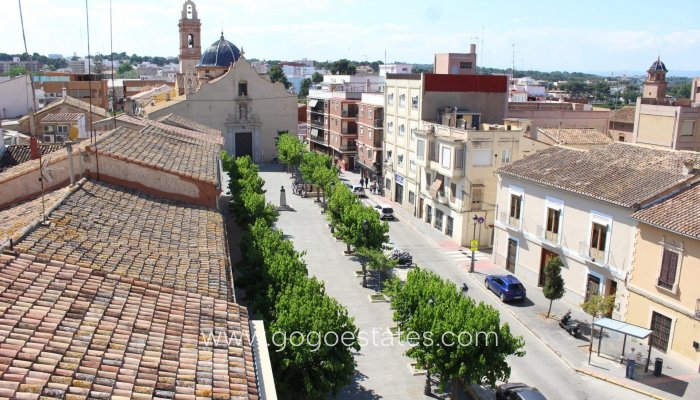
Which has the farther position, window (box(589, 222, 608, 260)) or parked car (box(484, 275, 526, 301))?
parked car (box(484, 275, 526, 301))

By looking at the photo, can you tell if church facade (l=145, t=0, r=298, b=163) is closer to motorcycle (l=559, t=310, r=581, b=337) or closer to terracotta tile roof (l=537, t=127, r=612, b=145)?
terracotta tile roof (l=537, t=127, r=612, b=145)

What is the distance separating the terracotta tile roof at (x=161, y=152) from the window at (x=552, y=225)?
18.8 meters

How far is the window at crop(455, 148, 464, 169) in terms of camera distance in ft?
139

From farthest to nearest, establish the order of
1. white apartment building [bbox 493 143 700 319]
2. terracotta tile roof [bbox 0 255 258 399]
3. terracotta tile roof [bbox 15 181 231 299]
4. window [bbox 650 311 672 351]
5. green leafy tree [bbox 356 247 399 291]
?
green leafy tree [bbox 356 247 399 291], white apartment building [bbox 493 143 700 319], window [bbox 650 311 672 351], terracotta tile roof [bbox 15 181 231 299], terracotta tile roof [bbox 0 255 258 399]

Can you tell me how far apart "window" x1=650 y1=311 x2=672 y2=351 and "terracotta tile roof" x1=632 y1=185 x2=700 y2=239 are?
4.17m

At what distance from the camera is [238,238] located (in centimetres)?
3350

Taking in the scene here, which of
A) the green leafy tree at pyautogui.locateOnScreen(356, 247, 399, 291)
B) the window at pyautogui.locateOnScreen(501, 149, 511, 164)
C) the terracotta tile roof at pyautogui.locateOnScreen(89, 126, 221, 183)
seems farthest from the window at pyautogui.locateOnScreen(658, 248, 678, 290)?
the terracotta tile roof at pyautogui.locateOnScreen(89, 126, 221, 183)

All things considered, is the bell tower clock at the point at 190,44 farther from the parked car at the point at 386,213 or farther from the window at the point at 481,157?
the window at the point at 481,157

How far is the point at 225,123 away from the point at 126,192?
5257 cm

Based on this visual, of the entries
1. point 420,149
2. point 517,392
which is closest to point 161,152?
point 517,392

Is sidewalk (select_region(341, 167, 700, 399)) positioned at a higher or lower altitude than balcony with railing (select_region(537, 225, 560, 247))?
lower

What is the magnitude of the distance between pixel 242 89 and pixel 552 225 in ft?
161

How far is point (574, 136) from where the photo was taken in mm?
51562

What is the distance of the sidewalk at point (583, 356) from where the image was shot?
22625 millimetres
